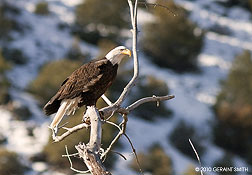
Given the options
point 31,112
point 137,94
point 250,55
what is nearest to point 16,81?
point 31,112

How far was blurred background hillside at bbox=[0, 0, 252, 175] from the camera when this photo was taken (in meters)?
22.7

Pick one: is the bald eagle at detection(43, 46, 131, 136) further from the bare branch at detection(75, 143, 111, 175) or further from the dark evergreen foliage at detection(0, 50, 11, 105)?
the dark evergreen foliage at detection(0, 50, 11, 105)

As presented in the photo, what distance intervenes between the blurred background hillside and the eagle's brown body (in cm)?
1304

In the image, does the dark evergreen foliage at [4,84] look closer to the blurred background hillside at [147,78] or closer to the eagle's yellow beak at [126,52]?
the blurred background hillside at [147,78]

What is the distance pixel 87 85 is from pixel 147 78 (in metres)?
23.4

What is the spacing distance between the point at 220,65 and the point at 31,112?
1333 cm

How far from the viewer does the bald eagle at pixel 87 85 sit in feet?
22.4

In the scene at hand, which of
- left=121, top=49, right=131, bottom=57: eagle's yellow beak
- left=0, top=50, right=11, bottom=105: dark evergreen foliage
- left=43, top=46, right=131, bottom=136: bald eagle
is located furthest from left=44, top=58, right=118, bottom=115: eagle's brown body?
left=0, top=50, right=11, bottom=105: dark evergreen foliage

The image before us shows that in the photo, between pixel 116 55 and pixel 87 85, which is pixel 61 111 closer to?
pixel 87 85

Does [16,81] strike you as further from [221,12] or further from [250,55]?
[221,12]

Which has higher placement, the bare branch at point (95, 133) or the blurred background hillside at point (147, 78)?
the bare branch at point (95, 133)

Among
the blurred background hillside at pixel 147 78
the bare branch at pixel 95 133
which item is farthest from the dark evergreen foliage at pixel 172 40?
the bare branch at pixel 95 133

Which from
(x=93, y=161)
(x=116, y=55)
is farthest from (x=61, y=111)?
(x=93, y=161)

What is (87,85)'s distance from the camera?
6859 millimetres
